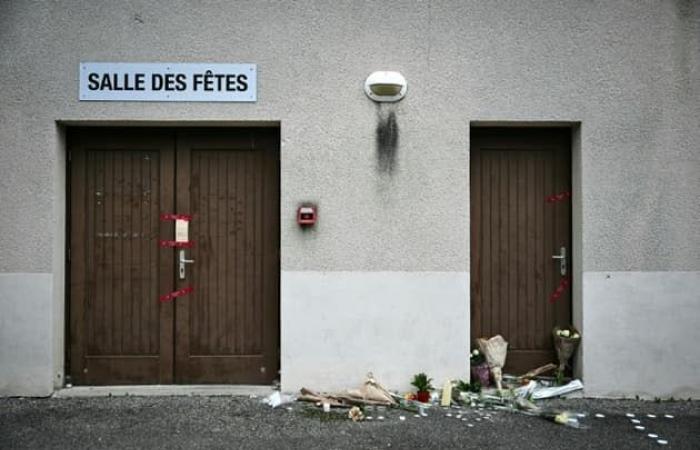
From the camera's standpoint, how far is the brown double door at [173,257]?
18.7ft

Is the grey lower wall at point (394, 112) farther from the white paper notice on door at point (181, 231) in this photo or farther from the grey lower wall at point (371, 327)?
the white paper notice on door at point (181, 231)

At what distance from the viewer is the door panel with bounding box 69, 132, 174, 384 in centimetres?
570

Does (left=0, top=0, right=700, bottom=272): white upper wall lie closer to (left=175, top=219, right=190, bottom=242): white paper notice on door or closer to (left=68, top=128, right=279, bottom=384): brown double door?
(left=68, top=128, right=279, bottom=384): brown double door

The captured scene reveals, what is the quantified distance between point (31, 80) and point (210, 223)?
194cm

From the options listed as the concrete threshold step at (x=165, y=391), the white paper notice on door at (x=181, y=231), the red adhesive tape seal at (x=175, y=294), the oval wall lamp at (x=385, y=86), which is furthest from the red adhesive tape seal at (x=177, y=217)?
the oval wall lamp at (x=385, y=86)

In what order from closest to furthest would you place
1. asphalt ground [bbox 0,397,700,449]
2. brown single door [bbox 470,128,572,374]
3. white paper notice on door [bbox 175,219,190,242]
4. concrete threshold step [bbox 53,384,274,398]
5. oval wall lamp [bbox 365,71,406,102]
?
1. asphalt ground [bbox 0,397,700,449]
2. oval wall lamp [bbox 365,71,406,102]
3. concrete threshold step [bbox 53,384,274,398]
4. white paper notice on door [bbox 175,219,190,242]
5. brown single door [bbox 470,128,572,374]

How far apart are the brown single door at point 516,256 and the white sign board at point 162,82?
217 centimetres

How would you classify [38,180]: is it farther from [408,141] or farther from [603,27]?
[603,27]

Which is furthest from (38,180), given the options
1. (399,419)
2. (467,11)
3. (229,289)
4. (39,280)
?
(467,11)

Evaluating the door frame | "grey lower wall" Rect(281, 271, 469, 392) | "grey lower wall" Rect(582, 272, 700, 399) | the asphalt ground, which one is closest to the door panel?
the asphalt ground

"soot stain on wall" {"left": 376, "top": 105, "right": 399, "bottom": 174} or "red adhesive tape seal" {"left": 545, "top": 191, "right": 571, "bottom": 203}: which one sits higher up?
"soot stain on wall" {"left": 376, "top": 105, "right": 399, "bottom": 174}

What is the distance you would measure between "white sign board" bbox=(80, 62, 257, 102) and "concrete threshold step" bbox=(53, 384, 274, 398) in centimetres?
252

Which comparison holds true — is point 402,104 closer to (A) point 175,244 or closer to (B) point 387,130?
(B) point 387,130

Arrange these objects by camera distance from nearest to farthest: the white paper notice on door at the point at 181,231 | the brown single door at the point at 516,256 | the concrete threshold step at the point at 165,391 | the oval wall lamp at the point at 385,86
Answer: the oval wall lamp at the point at 385,86
the concrete threshold step at the point at 165,391
the white paper notice on door at the point at 181,231
the brown single door at the point at 516,256
